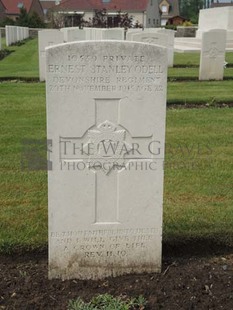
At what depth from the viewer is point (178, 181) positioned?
481 cm

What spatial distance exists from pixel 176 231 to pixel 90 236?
89cm

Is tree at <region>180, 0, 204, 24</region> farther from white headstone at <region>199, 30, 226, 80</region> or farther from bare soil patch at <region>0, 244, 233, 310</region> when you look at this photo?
bare soil patch at <region>0, 244, 233, 310</region>

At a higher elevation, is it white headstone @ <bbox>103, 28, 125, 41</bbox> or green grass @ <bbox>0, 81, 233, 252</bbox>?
white headstone @ <bbox>103, 28, 125, 41</bbox>

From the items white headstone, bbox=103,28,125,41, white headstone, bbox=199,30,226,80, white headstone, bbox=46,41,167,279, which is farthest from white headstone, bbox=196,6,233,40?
white headstone, bbox=46,41,167,279

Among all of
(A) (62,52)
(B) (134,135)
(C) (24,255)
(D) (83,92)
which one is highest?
(A) (62,52)

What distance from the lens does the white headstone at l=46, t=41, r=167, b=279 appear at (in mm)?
2809

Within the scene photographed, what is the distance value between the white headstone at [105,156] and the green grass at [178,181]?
1.79 ft

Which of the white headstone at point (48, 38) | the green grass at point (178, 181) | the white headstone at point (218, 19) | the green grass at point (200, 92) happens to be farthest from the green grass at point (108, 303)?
the white headstone at point (218, 19)

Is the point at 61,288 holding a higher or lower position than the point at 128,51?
lower

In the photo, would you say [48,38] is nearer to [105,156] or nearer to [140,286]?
[105,156]

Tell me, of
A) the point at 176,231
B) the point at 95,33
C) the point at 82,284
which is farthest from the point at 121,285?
the point at 95,33

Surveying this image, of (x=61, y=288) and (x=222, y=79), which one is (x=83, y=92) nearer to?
(x=61, y=288)

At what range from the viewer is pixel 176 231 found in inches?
146

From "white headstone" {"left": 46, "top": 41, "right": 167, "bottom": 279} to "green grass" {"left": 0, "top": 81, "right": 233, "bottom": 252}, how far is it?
54 cm
